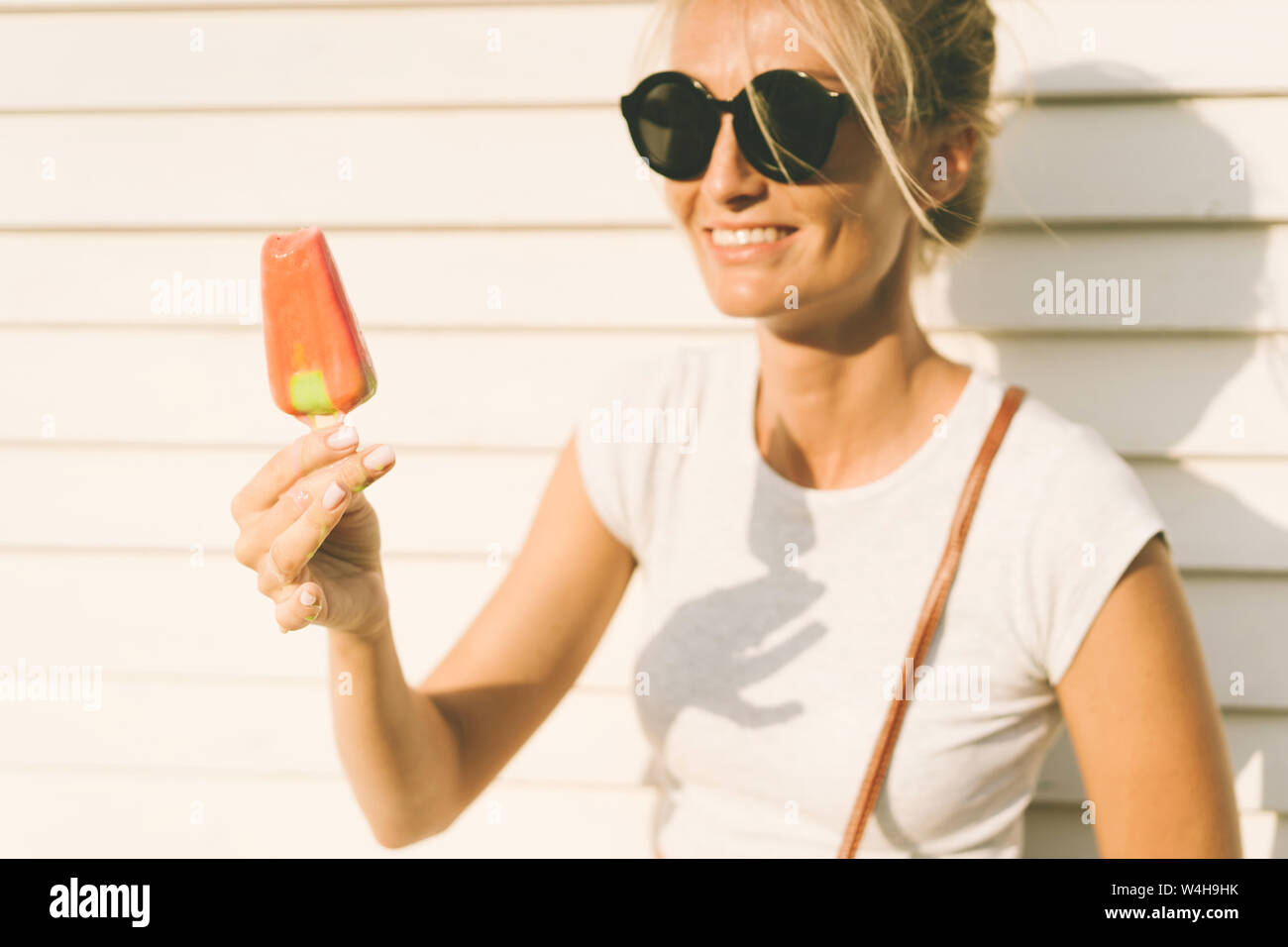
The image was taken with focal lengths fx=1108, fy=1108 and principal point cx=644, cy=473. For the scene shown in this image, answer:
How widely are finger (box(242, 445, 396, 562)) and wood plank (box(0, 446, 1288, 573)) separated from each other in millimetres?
1144

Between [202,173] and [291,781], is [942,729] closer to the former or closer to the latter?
[291,781]

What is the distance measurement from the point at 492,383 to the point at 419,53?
73cm

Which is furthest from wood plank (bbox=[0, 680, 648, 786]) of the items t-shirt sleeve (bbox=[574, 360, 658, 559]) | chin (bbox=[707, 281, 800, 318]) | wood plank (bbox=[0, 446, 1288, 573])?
chin (bbox=[707, 281, 800, 318])

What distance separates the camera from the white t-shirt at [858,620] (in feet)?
5.69

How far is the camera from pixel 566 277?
7.96 feet

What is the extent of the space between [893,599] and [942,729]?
22 cm

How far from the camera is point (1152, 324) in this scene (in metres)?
2.28

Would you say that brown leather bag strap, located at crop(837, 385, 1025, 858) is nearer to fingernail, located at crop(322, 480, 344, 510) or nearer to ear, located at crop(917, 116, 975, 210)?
ear, located at crop(917, 116, 975, 210)

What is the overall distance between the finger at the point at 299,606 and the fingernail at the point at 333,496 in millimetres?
124

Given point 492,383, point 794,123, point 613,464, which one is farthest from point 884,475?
point 492,383

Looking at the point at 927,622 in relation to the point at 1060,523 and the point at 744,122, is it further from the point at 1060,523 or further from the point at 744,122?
the point at 744,122

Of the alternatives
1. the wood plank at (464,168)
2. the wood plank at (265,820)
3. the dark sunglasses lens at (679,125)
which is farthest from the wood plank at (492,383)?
the wood plank at (265,820)

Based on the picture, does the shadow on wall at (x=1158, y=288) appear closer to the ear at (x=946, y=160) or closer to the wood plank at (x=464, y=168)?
the wood plank at (x=464, y=168)
